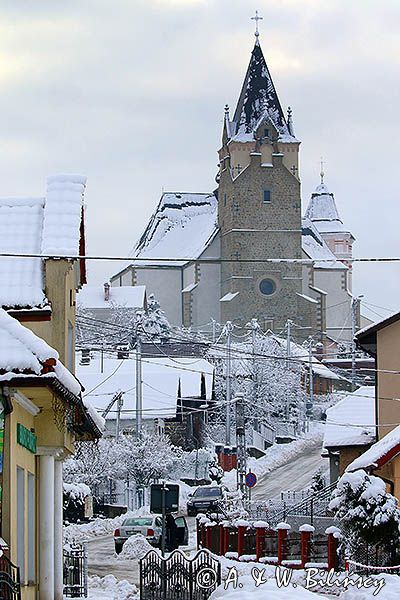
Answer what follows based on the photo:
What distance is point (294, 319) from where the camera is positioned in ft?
431

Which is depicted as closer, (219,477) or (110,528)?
(110,528)

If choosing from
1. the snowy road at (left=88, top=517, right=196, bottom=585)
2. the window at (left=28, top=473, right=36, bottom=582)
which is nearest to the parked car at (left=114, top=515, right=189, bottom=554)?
the snowy road at (left=88, top=517, right=196, bottom=585)

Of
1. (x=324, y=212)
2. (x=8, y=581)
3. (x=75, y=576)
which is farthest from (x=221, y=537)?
(x=324, y=212)

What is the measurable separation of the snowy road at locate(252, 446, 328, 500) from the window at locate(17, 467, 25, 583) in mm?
45041

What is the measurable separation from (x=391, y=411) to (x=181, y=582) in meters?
12.3

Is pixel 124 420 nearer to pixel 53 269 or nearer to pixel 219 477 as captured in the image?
pixel 219 477

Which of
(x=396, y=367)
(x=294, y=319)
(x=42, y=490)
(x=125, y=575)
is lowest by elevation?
(x=125, y=575)

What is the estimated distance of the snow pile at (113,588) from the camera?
24.3m

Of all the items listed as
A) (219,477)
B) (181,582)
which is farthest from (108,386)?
(181,582)

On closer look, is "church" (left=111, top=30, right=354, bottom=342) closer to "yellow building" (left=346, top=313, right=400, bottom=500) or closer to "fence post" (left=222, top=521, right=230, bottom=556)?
"fence post" (left=222, top=521, right=230, bottom=556)

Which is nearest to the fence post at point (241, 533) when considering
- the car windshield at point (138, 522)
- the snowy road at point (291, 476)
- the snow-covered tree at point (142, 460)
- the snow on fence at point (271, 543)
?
the snow on fence at point (271, 543)

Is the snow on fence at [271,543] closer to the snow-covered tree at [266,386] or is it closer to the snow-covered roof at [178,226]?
the snow-covered tree at [266,386]

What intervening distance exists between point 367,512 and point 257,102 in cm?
11801

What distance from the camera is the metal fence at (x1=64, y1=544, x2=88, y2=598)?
21214 mm
